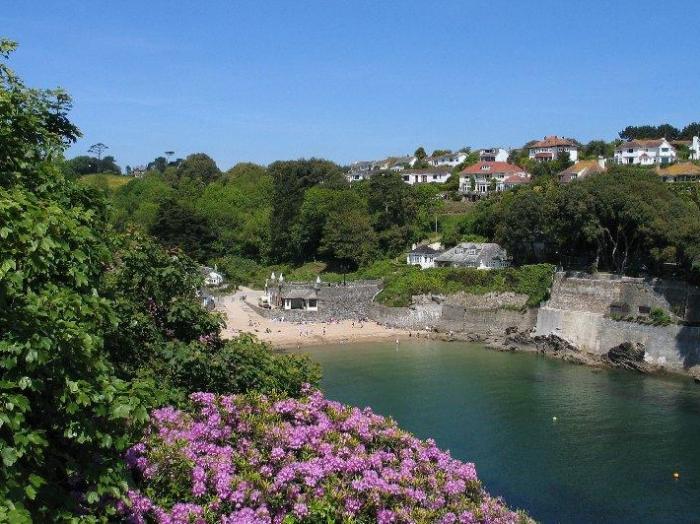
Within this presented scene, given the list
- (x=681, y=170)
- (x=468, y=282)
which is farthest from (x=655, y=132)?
(x=468, y=282)

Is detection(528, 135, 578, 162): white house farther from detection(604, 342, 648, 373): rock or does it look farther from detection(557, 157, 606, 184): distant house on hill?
detection(604, 342, 648, 373): rock

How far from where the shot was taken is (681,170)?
71.0 metres

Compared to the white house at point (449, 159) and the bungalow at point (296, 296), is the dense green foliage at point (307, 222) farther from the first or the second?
the white house at point (449, 159)

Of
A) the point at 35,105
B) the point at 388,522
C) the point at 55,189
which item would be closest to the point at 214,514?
the point at 388,522

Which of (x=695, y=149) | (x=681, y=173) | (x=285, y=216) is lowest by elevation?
(x=285, y=216)

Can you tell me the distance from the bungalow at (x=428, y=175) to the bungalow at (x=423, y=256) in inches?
1225

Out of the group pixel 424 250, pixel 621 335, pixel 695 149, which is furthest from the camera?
pixel 695 149

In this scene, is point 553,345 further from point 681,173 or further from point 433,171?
point 433,171

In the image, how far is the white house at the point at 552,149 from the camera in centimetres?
8790

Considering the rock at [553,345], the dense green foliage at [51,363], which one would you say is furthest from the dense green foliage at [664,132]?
the dense green foliage at [51,363]

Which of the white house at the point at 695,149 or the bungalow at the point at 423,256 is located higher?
the white house at the point at 695,149

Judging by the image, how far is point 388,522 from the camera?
8.43m

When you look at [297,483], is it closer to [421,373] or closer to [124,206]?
[421,373]

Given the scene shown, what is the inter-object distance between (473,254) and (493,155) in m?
40.8
